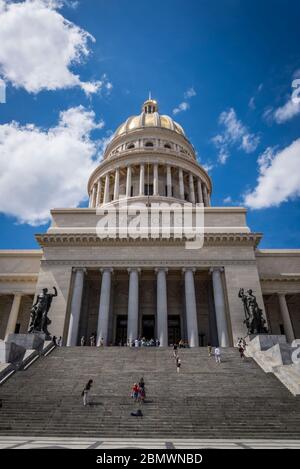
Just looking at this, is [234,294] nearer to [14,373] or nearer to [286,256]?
[286,256]

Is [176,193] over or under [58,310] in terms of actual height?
over

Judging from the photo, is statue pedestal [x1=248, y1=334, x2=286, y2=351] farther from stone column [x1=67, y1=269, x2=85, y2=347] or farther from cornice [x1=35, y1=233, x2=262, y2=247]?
stone column [x1=67, y1=269, x2=85, y2=347]

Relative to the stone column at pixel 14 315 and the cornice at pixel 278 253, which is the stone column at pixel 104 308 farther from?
the cornice at pixel 278 253

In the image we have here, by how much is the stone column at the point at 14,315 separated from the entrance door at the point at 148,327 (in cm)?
1262

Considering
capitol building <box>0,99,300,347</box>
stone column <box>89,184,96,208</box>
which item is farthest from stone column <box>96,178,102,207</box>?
capitol building <box>0,99,300,347</box>

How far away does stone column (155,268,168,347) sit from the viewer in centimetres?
2692

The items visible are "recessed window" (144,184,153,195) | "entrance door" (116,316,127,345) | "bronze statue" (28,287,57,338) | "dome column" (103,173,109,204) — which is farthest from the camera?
"recessed window" (144,184,153,195)

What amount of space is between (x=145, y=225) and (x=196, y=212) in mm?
5765

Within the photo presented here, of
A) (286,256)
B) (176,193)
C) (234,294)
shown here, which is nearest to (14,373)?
(234,294)

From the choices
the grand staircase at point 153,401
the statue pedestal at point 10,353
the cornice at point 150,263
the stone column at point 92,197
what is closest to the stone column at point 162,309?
the cornice at point 150,263

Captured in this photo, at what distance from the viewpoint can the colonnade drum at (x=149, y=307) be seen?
2759 centimetres

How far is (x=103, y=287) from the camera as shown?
29.3 m

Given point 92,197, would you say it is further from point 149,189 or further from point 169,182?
point 169,182

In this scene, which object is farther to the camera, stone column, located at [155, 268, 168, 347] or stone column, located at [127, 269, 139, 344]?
stone column, located at [127, 269, 139, 344]
